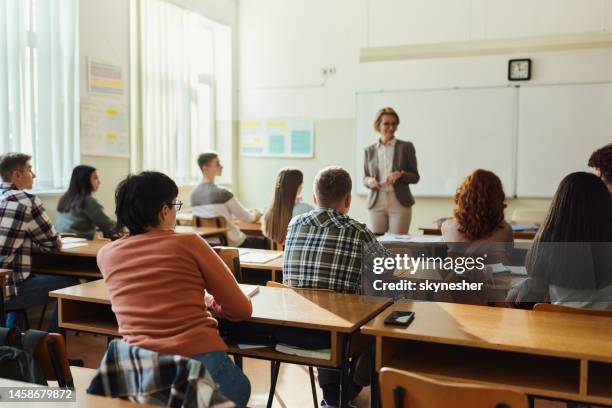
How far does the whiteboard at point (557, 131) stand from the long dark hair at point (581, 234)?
3.98 metres

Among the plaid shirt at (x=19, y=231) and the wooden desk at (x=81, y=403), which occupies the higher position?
the plaid shirt at (x=19, y=231)

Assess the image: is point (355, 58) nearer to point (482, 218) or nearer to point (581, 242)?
point (482, 218)

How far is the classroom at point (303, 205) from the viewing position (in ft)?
6.02

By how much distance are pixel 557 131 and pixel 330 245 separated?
14.7 ft

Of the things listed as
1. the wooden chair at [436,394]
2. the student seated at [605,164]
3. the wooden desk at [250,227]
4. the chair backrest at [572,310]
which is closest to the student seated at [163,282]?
the wooden chair at [436,394]

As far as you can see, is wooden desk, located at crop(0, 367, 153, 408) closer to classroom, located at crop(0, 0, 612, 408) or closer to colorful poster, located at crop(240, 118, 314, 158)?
classroom, located at crop(0, 0, 612, 408)

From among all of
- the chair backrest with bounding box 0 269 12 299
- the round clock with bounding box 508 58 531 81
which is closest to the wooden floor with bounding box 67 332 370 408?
the chair backrest with bounding box 0 269 12 299

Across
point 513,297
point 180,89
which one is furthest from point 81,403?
point 180,89

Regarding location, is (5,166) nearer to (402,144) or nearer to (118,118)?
(118,118)

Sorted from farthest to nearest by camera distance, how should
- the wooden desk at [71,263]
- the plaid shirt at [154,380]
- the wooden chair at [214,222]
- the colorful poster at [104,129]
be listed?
the colorful poster at [104,129] < the wooden chair at [214,222] < the wooden desk at [71,263] < the plaid shirt at [154,380]

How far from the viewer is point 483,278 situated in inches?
116

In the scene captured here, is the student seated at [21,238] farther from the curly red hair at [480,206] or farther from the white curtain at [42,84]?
the curly red hair at [480,206]

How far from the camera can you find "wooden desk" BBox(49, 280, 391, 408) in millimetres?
2066

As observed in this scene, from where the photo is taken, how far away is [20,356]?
1708mm
